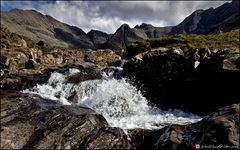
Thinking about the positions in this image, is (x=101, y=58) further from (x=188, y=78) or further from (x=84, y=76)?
(x=188, y=78)

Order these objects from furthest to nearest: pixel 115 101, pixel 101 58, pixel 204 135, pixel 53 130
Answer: pixel 101 58 → pixel 115 101 → pixel 53 130 → pixel 204 135

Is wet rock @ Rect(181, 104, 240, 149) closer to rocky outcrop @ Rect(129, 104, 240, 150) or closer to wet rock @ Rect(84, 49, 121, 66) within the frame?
rocky outcrop @ Rect(129, 104, 240, 150)

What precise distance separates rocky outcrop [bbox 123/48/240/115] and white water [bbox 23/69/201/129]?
173cm

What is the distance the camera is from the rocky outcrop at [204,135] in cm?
1408

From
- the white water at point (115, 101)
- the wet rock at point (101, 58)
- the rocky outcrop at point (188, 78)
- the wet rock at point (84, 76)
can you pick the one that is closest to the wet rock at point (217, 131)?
the white water at point (115, 101)

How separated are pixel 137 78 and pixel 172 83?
4.51 meters

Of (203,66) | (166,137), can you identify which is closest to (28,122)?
(166,137)

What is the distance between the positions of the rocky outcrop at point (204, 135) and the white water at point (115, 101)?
5.00 metres

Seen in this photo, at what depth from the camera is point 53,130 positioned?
16.2m

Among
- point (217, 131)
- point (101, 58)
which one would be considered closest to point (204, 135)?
point (217, 131)

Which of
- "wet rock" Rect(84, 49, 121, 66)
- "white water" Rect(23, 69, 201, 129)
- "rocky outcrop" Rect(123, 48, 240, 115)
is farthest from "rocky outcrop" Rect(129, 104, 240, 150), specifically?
"wet rock" Rect(84, 49, 121, 66)

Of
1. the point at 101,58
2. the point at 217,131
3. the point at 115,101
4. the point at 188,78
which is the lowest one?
the point at 217,131

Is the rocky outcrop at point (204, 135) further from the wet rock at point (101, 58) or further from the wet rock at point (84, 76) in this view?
the wet rock at point (101, 58)

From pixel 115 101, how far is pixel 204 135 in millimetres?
14790
